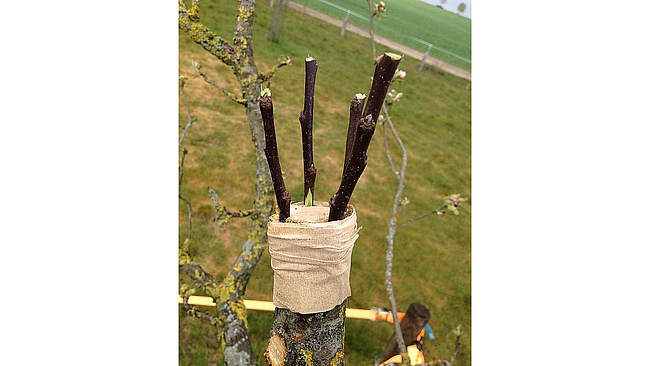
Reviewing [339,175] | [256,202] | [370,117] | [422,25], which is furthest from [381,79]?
[422,25]

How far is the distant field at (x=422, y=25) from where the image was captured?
8.39 ft

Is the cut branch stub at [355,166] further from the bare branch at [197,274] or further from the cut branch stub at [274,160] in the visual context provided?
the bare branch at [197,274]

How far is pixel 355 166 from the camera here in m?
0.27

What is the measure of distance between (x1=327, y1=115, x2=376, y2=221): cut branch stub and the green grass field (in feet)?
1.22

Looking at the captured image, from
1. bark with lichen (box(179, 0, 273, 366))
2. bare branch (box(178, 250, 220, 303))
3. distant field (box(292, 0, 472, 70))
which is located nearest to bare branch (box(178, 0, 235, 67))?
bark with lichen (box(179, 0, 273, 366))

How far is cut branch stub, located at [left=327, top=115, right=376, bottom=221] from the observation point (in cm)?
25

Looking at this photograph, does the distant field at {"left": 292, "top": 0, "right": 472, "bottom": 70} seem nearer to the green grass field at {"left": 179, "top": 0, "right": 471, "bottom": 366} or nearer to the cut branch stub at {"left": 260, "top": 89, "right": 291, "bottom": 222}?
the green grass field at {"left": 179, "top": 0, "right": 471, "bottom": 366}

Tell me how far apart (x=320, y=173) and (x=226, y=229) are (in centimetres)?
58

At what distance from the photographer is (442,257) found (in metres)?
1.64

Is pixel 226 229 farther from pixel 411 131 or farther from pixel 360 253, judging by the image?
pixel 411 131

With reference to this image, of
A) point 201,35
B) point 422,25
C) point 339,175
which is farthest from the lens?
point 422,25

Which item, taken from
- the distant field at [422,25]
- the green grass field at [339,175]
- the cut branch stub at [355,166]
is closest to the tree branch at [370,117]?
the cut branch stub at [355,166]

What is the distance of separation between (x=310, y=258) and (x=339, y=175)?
1.57 metres

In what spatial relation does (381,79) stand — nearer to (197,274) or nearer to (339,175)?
(197,274)
